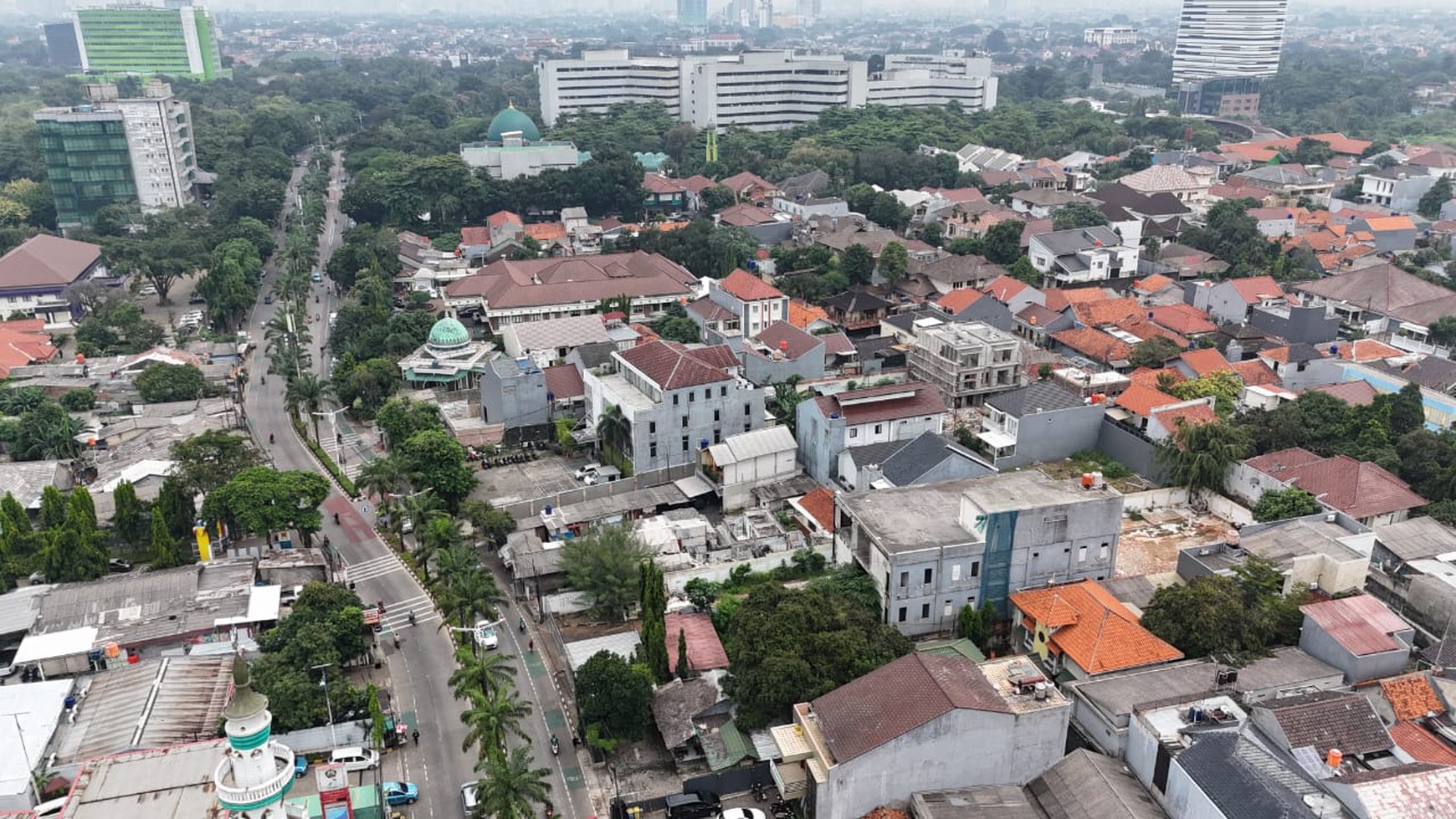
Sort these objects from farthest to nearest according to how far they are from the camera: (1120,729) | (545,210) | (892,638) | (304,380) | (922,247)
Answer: (545,210), (922,247), (304,380), (892,638), (1120,729)

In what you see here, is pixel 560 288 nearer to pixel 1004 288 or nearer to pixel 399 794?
pixel 1004 288

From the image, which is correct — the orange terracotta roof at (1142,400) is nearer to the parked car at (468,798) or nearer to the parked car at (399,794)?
the parked car at (468,798)

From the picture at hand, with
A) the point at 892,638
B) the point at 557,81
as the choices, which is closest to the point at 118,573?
the point at 892,638

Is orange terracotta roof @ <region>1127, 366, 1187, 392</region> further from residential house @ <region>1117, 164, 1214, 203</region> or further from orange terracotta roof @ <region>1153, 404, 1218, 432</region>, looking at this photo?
residential house @ <region>1117, 164, 1214, 203</region>

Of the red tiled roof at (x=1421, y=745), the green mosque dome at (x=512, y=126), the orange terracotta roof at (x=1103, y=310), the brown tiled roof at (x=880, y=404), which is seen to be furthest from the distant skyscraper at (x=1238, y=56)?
the red tiled roof at (x=1421, y=745)

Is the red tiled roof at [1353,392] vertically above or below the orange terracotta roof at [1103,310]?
above

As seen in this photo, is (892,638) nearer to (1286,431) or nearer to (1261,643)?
(1261,643)

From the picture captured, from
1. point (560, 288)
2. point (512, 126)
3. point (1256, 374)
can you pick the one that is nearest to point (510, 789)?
point (1256, 374)
